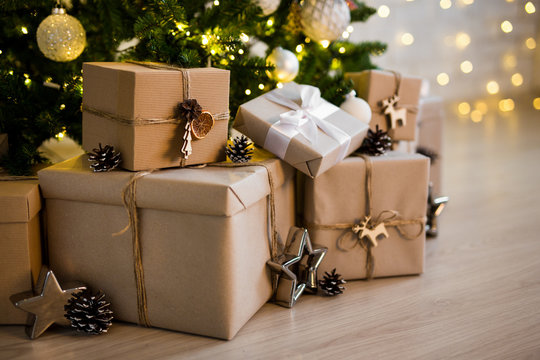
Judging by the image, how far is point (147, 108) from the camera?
114 cm

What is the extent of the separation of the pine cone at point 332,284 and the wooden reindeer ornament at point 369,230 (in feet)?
0.38

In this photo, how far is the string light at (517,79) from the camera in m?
4.43

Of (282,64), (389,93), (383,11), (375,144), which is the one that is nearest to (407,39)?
(383,11)

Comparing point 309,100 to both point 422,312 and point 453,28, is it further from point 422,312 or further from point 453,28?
point 453,28

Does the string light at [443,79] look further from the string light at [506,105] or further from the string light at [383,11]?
the string light at [383,11]

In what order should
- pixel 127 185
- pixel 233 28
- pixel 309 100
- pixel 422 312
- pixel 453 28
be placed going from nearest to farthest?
pixel 127 185, pixel 422 312, pixel 309 100, pixel 233 28, pixel 453 28

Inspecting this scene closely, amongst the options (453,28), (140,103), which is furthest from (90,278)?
(453,28)

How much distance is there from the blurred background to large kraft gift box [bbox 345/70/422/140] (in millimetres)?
2064

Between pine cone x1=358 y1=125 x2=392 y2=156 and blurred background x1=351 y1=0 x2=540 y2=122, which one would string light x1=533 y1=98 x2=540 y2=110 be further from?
pine cone x1=358 y1=125 x2=392 y2=156

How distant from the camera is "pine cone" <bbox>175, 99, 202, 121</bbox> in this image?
117 centimetres

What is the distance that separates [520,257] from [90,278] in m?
1.14

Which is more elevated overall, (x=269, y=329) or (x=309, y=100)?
(x=309, y=100)

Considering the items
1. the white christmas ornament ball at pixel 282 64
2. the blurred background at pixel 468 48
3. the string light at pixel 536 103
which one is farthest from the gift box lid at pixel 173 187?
the string light at pixel 536 103

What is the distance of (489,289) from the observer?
1.38 metres
